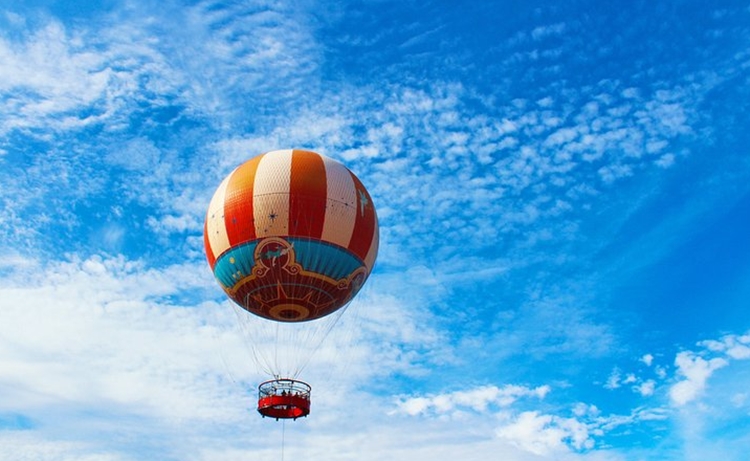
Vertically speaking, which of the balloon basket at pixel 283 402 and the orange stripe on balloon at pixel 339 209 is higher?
the orange stripe on balloon at pixel 339 209

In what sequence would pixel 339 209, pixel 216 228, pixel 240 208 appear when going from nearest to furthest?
pixel 240 208
pixel 339 209
pixel 216 228

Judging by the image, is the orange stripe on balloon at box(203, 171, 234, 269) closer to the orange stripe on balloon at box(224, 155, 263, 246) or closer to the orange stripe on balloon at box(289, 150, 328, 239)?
the orange stripe on balloon at box(224, 155, 263, 246)

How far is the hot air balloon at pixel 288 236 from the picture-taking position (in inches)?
1280

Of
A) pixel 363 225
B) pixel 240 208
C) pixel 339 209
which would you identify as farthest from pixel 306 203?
pixel 363 225

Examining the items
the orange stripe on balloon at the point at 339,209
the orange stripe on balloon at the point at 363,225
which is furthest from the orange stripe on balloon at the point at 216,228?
the orange stripe on balloon at the point at 363,225

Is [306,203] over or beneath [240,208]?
beneath

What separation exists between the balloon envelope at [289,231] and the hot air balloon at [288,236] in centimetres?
4

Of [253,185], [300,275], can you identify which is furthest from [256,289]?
[253,185]

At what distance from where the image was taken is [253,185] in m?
33.0

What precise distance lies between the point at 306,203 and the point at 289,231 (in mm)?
1407

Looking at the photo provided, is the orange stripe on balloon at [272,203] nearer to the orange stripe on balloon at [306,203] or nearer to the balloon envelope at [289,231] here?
the balloon envelope at [289,231]

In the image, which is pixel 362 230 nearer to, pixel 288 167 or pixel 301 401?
pixel 288 167

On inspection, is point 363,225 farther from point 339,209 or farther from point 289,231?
point 289,231

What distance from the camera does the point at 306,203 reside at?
1280 inches
